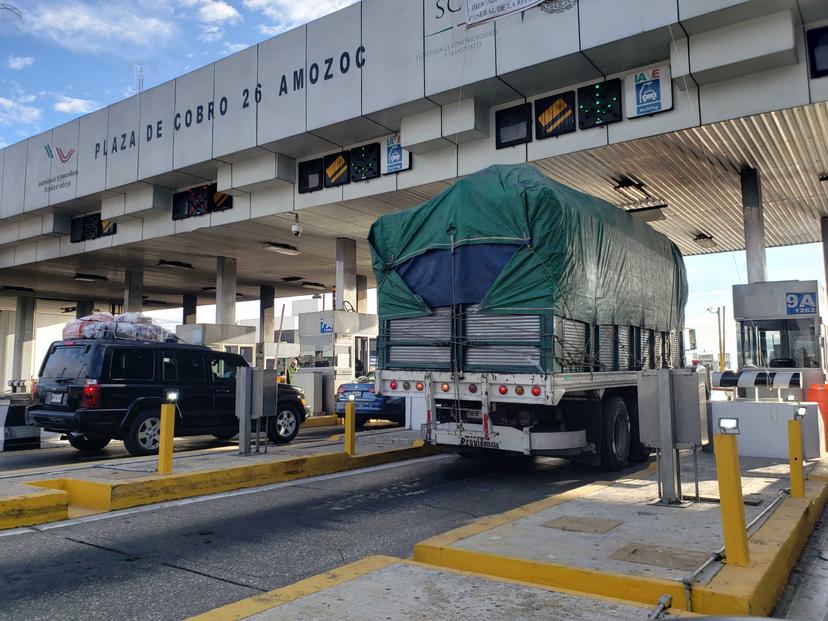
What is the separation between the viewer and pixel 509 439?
25.7 feet

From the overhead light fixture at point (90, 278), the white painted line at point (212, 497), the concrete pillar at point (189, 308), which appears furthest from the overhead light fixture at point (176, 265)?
the white painted line at point (212, 497)

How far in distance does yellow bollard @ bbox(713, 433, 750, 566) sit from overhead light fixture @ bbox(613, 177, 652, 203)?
11.1 meters

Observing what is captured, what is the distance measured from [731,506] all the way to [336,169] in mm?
13780

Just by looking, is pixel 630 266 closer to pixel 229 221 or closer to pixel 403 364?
pixel 403 364

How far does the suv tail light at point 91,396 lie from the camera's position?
9.77 m

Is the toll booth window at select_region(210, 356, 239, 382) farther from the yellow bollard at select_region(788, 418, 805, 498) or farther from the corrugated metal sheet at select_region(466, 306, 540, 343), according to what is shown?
the yellow bollard at select_region(788, 418, 805, 498)

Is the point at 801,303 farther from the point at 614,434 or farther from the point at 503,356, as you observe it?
the point at 503,356

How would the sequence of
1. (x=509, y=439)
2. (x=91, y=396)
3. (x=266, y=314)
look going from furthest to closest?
(x=266, y=314) < (x=91, y=396) < (x=509, y=439)

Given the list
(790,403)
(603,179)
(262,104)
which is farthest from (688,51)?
(262,104)

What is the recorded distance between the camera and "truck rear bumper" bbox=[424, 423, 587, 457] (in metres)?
7.77

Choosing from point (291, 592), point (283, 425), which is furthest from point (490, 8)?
point (291, 592)

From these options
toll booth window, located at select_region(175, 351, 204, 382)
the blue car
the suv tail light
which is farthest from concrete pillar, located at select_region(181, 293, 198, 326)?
the suv tail light

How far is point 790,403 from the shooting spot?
374 inches

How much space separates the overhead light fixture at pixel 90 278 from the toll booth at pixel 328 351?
14137 mm
